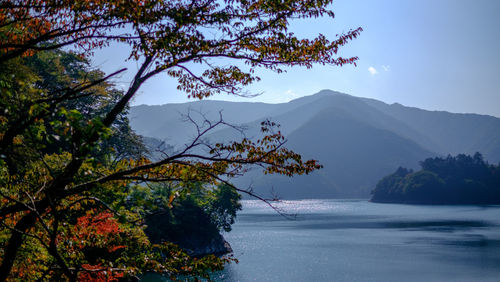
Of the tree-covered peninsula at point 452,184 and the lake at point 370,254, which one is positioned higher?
the tree-covered peninsula at point 452,184

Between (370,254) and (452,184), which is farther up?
(452,184)

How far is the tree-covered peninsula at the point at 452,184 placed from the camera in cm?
14150

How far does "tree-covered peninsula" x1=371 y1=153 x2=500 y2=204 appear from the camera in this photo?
464 ft

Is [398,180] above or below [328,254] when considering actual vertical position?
above

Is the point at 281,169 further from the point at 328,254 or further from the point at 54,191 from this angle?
the point at 328,254

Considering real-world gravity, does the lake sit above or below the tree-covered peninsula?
below

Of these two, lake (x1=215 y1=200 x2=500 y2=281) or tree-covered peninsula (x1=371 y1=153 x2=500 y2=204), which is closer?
lake (x1=215 y1=200 x2=500 y2=281)

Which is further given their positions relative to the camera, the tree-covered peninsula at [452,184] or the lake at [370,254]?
the tree-covered peninsula at [452,184]

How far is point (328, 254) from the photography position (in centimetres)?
4712

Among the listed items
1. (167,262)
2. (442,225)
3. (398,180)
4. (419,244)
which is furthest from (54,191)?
(398,180)

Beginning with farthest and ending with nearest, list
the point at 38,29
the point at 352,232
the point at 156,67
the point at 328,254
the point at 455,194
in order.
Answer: the point at 455,194
the point at 352,232
the point at 328,254
the point at 38,29
the point at 156,67

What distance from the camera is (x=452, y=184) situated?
14762 centimetres

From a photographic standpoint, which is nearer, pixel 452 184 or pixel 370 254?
pixel 370 254

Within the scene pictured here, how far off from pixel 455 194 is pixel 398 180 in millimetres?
26361
